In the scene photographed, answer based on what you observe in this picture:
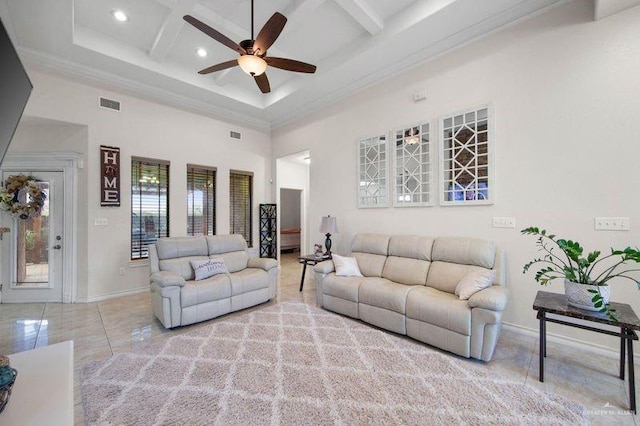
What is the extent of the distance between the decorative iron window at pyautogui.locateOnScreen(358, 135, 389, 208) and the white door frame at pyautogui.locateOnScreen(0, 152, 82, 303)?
4.37m

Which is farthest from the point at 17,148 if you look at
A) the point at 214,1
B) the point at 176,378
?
the point at 176,378

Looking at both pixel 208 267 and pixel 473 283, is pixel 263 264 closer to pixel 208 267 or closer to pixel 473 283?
pixel 208 267

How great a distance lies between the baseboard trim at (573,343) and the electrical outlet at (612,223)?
Answer: 1.11 m

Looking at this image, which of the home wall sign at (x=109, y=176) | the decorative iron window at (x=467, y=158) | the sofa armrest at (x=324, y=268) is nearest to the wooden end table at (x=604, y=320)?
the decorative iron window at (x=467, y=158)

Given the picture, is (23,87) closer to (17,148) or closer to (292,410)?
(292,410)

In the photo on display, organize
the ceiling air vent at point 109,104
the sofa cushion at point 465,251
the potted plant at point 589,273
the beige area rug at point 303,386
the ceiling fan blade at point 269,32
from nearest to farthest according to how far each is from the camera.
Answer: the beige area rug at point 303,386 < the potted plant at point 589,273 < the ceiling fan blade at point 269,32 < the sofa cushion at point 465,251 < the ceiling air vent at point 109,104

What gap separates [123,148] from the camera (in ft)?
14.8

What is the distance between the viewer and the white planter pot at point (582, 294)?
208 cm

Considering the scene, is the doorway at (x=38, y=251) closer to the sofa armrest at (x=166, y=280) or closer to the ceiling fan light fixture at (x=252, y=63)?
the sofa armrest at (x=166, y=280)

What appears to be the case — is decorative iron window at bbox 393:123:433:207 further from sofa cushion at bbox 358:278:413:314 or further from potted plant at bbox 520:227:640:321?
potted plant at bbox 520:227:640:321

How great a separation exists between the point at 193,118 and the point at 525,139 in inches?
209

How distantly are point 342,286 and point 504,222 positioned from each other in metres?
2.03

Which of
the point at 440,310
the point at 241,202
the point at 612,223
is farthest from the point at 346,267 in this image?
the point at 241,202

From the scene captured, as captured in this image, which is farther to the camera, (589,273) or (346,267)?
(346,267)
